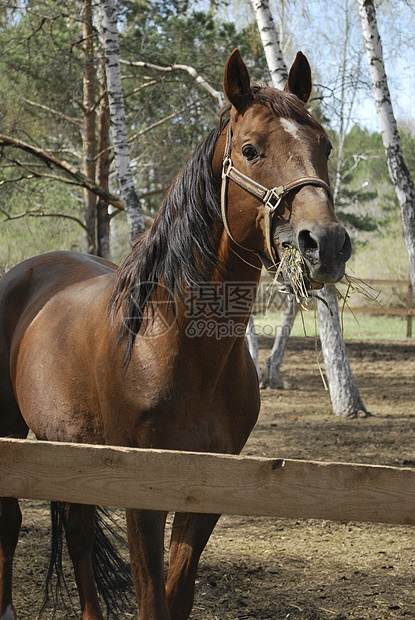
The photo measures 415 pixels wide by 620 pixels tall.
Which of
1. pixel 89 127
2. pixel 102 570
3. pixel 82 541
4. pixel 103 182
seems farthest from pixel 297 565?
pixel 89 127

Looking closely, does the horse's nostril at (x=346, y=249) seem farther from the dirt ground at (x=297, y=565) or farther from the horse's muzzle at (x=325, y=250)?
the dirt ground at (x=297, y=565)

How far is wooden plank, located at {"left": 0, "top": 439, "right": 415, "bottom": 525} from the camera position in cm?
181

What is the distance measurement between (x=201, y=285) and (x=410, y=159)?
87.9 feet

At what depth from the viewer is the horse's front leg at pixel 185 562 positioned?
2570 millimetres

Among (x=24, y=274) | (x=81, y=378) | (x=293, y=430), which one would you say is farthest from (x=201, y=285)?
(x=293, y=430)

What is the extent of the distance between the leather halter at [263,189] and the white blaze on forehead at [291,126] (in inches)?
8.3

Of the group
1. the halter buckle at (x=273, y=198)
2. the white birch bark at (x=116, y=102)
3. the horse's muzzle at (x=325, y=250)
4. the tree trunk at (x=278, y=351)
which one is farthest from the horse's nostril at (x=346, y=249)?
the tree trunk at (x=278, y=351)

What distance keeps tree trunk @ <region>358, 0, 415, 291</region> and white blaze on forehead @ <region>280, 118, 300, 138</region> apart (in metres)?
4.28

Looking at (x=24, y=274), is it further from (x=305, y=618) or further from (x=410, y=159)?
(x=410, y=159)

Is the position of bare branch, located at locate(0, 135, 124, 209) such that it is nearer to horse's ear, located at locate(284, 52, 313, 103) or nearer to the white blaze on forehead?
horse's ear, located at locate(284, 52, 313, 103)

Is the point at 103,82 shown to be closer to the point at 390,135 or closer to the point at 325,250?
the point at 390,135

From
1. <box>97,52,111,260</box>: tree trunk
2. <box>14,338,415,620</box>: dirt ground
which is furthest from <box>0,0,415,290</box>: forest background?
<box>14,338,415,620</box>: dirt ground

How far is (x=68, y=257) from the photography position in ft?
13.4

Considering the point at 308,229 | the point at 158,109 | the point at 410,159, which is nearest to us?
the point at 308,229
